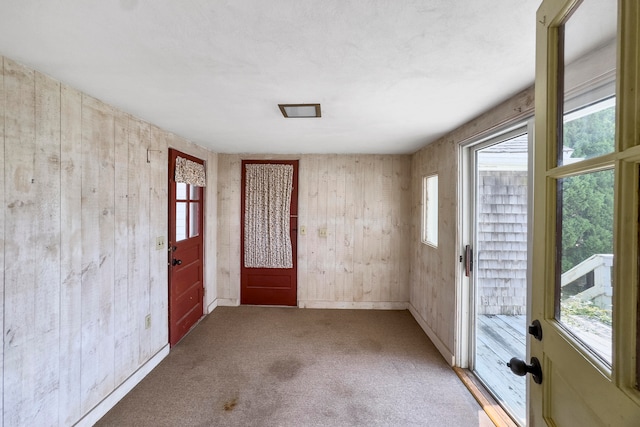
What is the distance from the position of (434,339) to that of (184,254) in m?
2.83

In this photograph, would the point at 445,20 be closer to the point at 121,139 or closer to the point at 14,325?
the point at 121,139

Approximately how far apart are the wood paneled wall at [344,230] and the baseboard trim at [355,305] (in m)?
0.01

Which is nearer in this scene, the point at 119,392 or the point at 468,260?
the point at 119,392

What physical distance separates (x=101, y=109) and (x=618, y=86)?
97.9 inches

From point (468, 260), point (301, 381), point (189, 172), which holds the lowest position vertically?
point (301, 381)

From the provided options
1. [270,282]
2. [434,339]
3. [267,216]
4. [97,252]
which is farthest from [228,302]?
[434,339]

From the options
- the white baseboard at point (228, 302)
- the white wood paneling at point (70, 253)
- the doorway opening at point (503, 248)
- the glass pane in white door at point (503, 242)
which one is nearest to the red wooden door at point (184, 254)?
the white baseboard at point (228, 302)

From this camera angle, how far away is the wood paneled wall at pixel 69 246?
50.8 inches

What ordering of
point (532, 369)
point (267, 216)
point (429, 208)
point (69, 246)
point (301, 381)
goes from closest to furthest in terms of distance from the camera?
point (532, 369) → point (69, 246) → point (301, 381) → point (429, 208) → point (267, 216)

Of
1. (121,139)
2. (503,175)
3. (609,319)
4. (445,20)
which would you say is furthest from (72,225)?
(503,175)

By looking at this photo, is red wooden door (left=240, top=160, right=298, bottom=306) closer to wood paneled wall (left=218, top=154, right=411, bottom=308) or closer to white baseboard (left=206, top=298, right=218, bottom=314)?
wood paneled wall (left=218, top=154, right=411, bottom=308)

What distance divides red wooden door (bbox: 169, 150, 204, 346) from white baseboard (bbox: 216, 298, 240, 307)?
39cm

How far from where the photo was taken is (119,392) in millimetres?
1955

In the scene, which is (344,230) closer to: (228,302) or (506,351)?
(228,302)
